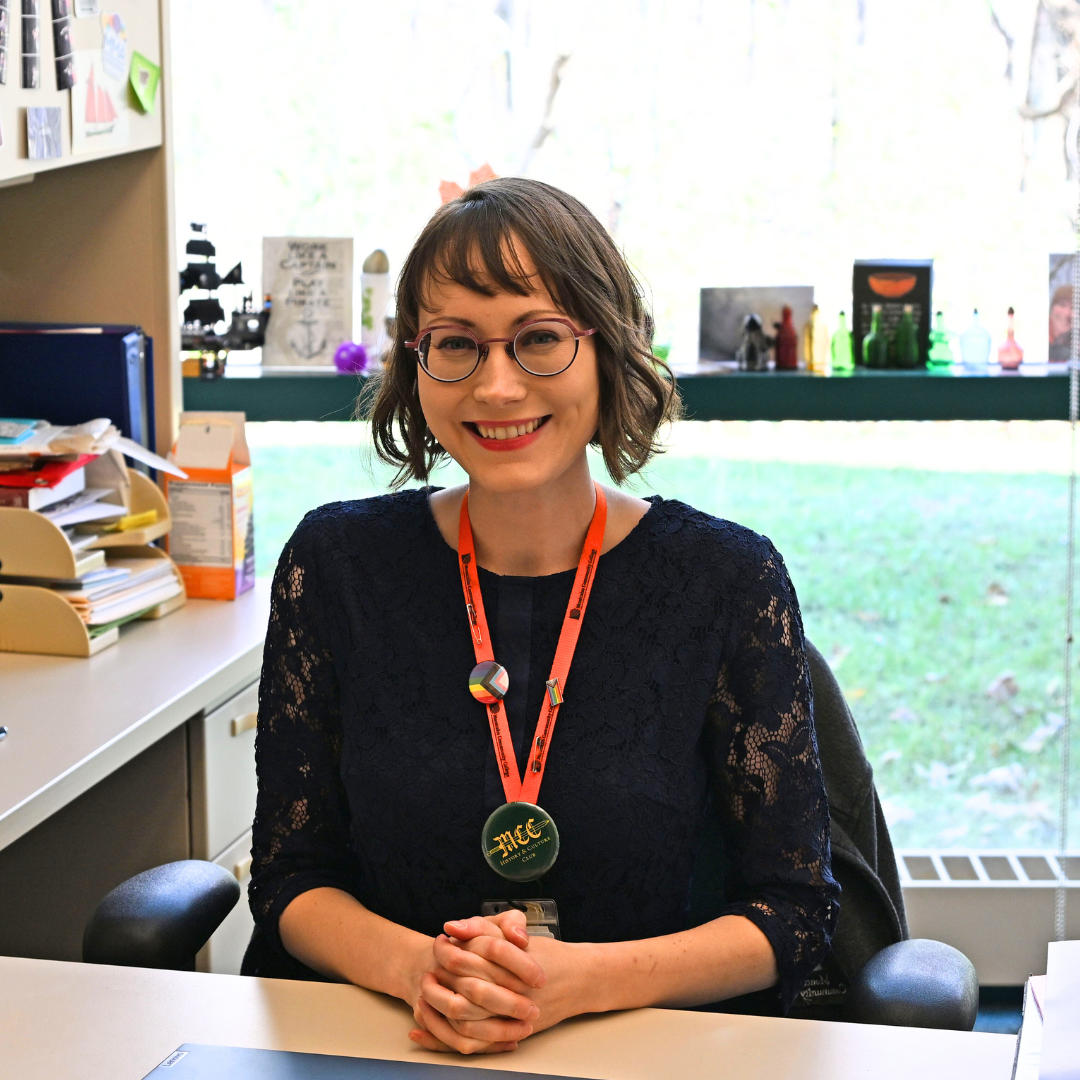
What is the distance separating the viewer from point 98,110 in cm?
207

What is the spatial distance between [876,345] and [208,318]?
135 cm

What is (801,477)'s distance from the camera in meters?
3.11

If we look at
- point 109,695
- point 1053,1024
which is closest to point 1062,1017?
point 1053,1024

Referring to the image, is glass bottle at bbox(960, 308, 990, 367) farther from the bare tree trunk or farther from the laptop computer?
the laptop computer

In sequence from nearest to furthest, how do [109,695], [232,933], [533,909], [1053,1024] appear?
[1053,1024] < [533,909] < [109,695] < [232,933]

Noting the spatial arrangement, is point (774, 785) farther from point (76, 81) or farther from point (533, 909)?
point (76, 81)

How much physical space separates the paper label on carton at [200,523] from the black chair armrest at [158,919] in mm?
970

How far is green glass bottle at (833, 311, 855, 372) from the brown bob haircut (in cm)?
111

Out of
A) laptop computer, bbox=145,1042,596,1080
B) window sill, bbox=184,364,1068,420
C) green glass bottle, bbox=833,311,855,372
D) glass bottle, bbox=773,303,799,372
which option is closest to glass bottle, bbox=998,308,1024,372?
window sill, bbox=184,364,1068,420

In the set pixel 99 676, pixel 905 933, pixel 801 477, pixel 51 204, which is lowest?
pixel 905 933

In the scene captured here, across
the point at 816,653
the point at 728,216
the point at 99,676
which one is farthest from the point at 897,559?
the point at 99,676

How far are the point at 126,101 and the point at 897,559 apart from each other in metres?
2.06

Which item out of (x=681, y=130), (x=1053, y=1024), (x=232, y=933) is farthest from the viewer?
(x=681, y=130)

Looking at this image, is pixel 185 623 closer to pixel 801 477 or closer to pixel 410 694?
pixel 410 694
